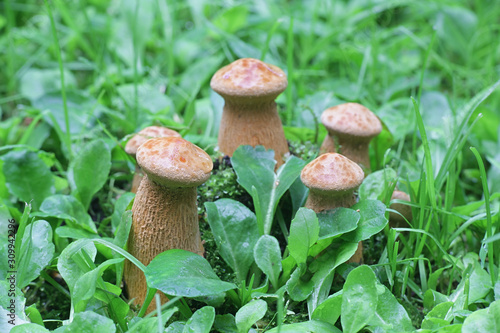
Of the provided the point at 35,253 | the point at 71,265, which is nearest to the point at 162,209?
the point at 71,265

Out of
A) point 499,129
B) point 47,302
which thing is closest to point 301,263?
point 47,302

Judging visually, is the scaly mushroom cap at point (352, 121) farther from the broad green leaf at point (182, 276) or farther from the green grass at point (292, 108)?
the broad green leaf at point (182, 276)

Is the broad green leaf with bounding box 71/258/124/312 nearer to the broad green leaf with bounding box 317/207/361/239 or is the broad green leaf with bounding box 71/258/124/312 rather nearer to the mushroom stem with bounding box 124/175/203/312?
the mushroom stem with bounding box 124/175/203/312

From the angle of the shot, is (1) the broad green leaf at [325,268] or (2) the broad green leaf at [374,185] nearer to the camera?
(1) the broad green leaf at [325,268]

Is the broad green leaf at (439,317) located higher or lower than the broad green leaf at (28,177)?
lower

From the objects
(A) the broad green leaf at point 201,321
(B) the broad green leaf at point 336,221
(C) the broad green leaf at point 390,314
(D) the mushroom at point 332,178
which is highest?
(D) the mushroom at point 332,178

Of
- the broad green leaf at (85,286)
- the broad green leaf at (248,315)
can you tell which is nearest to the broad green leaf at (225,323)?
the broad green leaf at (248,315)

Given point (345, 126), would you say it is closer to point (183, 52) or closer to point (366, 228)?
point (366, 228)
